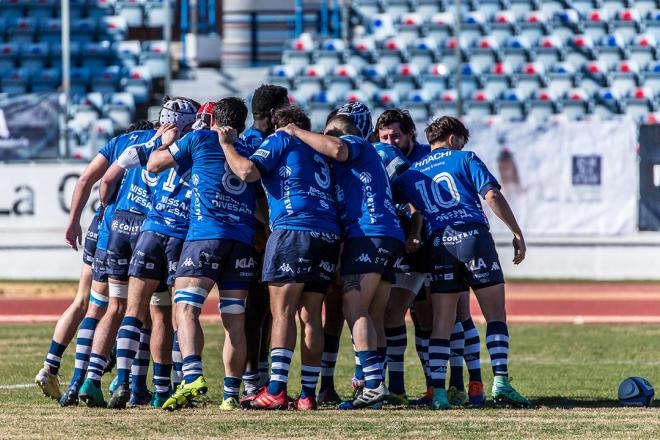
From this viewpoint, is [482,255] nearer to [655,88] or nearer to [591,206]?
[591,206]

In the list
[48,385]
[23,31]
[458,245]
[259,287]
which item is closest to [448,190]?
[458,245]

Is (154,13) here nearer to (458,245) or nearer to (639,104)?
(639,104)

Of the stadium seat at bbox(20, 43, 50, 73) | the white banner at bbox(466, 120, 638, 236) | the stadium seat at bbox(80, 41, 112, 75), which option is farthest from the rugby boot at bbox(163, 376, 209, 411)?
the stadium seat at bbox(20, 43, 50, 73)

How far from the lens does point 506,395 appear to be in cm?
965

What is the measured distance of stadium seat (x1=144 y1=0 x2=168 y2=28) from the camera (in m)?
30.3

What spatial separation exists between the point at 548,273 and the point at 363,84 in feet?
21.1

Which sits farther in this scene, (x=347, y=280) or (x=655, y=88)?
(x=655, y=88)

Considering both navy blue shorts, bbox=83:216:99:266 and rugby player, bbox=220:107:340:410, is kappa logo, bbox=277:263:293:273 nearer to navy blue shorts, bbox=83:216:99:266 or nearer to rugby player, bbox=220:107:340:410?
rugby player, bbox=220:107:340:410

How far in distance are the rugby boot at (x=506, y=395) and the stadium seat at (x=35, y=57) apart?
21.0 meters

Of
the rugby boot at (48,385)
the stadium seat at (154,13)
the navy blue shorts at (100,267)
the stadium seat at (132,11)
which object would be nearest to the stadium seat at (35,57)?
the stadium seat at (132,11)

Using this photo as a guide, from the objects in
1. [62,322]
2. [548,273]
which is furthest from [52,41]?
[62,322]

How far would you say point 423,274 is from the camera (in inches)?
408

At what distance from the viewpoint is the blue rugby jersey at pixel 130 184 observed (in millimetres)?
10016

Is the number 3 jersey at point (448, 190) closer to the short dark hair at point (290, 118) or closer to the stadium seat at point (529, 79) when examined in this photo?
the short dark hair at point (290, 118)
